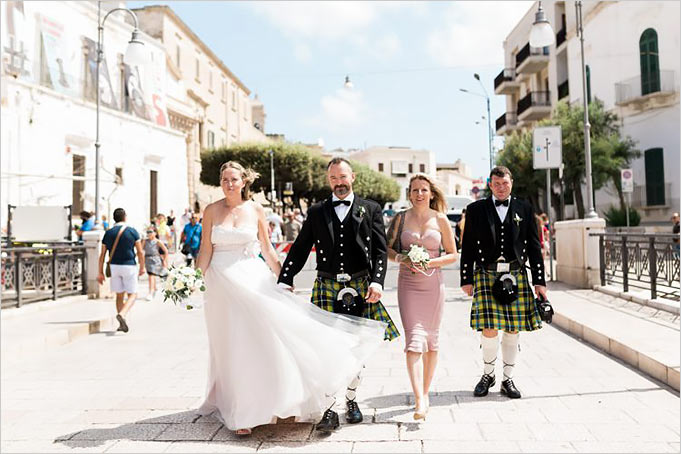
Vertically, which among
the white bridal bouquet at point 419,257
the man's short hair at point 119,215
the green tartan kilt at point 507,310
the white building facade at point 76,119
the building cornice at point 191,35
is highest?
the building cornice at point 191,35

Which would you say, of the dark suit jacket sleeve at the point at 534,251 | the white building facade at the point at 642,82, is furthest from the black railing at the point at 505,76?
the dark suit jacket sleeve at the point at 534,251

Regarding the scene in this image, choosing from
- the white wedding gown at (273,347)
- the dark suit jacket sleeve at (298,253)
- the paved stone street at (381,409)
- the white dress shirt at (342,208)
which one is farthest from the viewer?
the dark suit jacket sleeve at (298,253)

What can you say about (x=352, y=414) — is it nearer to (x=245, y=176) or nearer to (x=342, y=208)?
(x=342, y=208)

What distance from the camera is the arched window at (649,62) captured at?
85.4 feet

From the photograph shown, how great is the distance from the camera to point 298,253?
4828 mm

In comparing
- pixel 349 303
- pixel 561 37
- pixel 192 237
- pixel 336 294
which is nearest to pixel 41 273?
pixel 192 237

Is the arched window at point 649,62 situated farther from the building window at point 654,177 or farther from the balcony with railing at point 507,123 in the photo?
the balcony with railing at point 507,123

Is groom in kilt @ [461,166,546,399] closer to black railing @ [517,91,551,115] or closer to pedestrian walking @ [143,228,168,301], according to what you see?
pedestrian walking @ [143,228,168,301]

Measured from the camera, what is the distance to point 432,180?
5066 millimetres

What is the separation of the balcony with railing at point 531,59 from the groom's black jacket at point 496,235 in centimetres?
3505

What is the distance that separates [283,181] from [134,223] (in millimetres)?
21159

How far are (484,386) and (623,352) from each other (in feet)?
8.11

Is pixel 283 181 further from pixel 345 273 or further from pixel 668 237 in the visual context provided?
pixel 345 273

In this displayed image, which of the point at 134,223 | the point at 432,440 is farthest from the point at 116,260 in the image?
the point at 134,223
